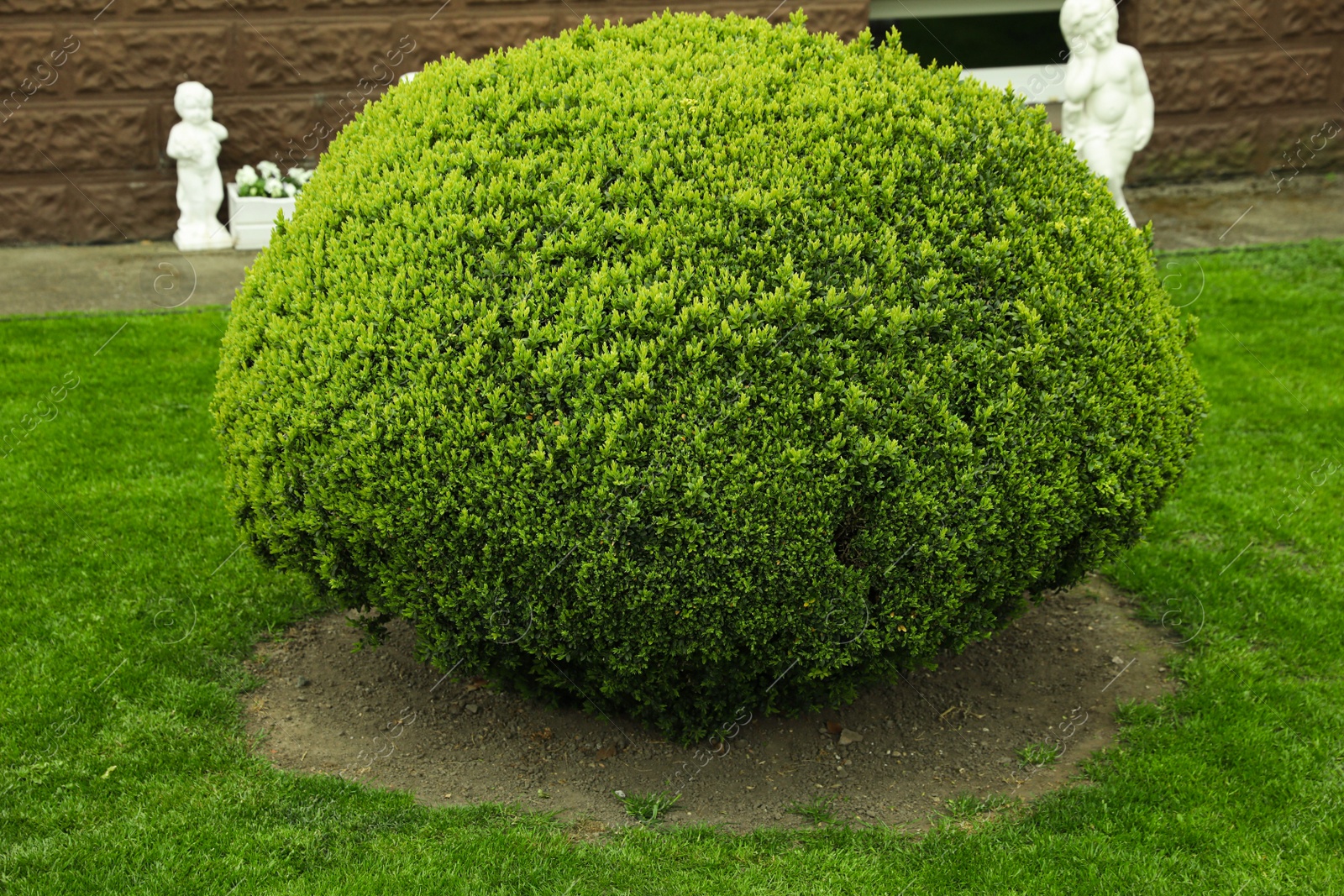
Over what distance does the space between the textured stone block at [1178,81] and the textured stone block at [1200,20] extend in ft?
0.56

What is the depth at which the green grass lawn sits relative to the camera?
369 cm

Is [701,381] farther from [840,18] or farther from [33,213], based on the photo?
[33,213]

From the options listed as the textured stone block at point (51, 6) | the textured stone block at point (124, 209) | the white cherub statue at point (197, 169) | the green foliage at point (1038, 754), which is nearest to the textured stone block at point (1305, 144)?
the green foliage at point (1038, 754)

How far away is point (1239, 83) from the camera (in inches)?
448

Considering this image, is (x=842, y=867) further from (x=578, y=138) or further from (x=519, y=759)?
(x=578, y=138)

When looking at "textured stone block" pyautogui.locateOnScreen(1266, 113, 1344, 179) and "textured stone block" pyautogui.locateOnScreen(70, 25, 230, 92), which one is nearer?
"textured stone block" pyautogui.locateOnScreen(70, 25, 230, 92)

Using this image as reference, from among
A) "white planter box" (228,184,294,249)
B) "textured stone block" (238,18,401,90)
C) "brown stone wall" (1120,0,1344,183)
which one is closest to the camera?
"white planter box" (228,184,294,249)

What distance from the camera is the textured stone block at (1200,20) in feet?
36.3

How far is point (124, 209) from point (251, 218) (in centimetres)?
116

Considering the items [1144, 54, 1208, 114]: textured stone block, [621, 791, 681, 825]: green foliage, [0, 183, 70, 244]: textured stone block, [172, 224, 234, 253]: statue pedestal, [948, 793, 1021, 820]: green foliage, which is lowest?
[948, 793, 1021, 820]: green foliage

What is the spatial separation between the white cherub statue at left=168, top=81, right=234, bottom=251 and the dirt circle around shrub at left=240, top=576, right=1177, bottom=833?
243 inches

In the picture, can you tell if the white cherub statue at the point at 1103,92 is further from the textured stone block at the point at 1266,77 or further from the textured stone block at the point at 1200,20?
the textured stone block at the point at 1266,77

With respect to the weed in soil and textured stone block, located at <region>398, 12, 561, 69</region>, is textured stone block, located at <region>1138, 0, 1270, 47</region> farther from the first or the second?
the weed in soil

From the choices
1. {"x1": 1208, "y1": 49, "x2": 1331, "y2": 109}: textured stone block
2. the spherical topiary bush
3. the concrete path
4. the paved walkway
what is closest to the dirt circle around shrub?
the spherical topiary bush
